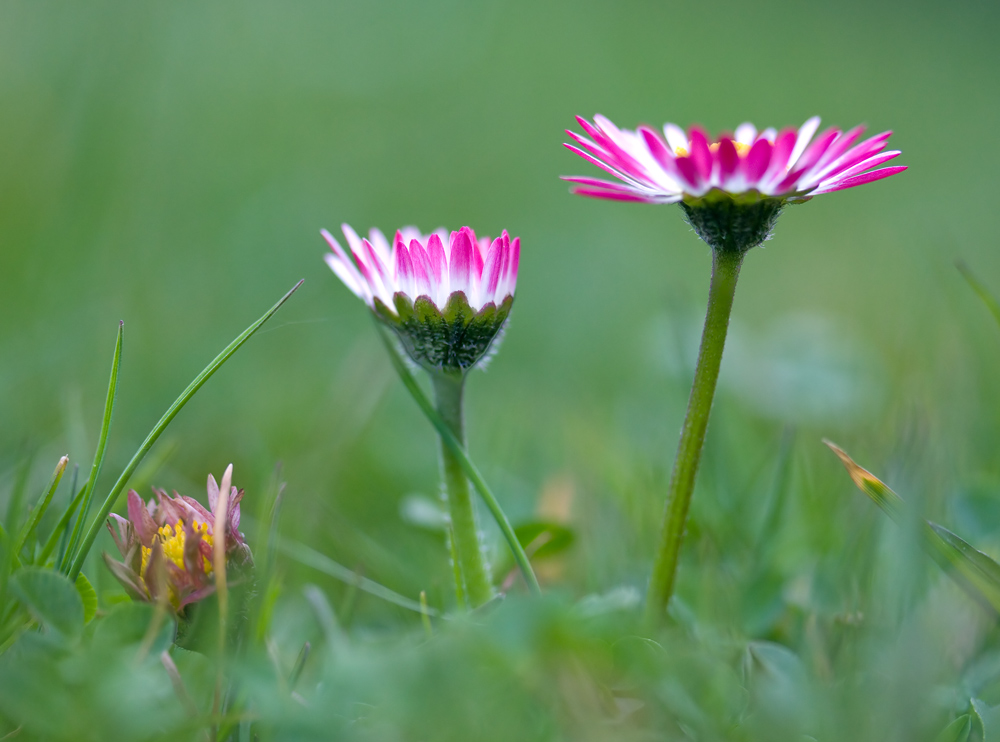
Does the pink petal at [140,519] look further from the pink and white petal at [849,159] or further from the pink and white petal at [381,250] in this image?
the pink and white petal at [849,159]

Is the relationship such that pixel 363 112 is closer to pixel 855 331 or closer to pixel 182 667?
pixel 855 331

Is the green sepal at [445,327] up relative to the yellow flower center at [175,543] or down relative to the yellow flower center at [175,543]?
up

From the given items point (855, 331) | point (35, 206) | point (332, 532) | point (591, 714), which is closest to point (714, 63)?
point (855, 331)

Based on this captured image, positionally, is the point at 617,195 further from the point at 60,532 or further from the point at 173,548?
the point at 60,532

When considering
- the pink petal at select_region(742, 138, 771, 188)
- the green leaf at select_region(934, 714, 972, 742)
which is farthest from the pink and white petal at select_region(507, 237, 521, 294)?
the green leaf at select_region(934, 714, 972, 742)

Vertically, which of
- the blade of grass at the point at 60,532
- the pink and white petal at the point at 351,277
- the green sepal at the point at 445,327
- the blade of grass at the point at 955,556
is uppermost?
the pink and white petal at the point at 351,277

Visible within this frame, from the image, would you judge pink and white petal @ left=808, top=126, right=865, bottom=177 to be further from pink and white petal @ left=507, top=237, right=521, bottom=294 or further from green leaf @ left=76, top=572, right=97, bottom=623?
green leaf @ left=76, top=572, right=97, bottom=623

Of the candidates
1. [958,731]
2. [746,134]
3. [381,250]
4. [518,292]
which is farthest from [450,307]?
[518,292]

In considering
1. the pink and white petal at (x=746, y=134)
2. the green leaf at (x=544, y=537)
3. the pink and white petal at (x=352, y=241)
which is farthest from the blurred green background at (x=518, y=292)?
the pink and white petal at (x=746, y=134)

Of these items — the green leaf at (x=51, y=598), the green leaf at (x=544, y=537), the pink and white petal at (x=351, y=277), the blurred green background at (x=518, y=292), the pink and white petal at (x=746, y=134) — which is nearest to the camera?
the green leaf at (x=51, y=598)
